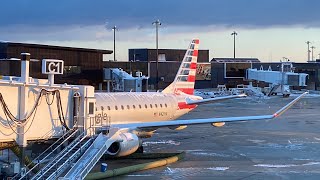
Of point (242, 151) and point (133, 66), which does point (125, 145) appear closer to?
point (242, 151)

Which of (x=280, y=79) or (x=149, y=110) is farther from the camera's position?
(x=280, y=79)

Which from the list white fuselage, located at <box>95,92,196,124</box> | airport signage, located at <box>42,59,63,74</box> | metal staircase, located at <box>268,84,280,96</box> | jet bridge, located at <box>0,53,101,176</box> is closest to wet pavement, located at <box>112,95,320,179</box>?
white fuselage, located at <box>95,92,196,124</box>

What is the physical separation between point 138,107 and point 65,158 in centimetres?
1338

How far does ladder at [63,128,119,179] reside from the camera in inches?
595

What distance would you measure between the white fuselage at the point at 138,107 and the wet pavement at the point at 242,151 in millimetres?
1755

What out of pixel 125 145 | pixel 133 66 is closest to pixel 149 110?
pixel 125 145

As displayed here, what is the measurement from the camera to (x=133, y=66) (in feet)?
348

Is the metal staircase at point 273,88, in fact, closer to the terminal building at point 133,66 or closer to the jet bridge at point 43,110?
the terminal building at point 133,66

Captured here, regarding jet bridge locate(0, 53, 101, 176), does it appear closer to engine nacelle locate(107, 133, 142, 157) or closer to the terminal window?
engine nacelle locate(107, 133, 142, 157)

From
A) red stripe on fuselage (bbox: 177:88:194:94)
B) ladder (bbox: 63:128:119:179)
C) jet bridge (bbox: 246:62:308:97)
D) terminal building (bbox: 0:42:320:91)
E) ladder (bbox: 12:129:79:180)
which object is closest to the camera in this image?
ladder (bbox: 63:128:119:179)

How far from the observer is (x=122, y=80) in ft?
255

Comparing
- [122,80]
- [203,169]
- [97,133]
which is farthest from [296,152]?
[122,80]

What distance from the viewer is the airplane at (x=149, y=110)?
23.0 m


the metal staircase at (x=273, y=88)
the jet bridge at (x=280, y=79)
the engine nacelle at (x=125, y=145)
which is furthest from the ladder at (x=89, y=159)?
the metal staircase at (x=273, y=88)
